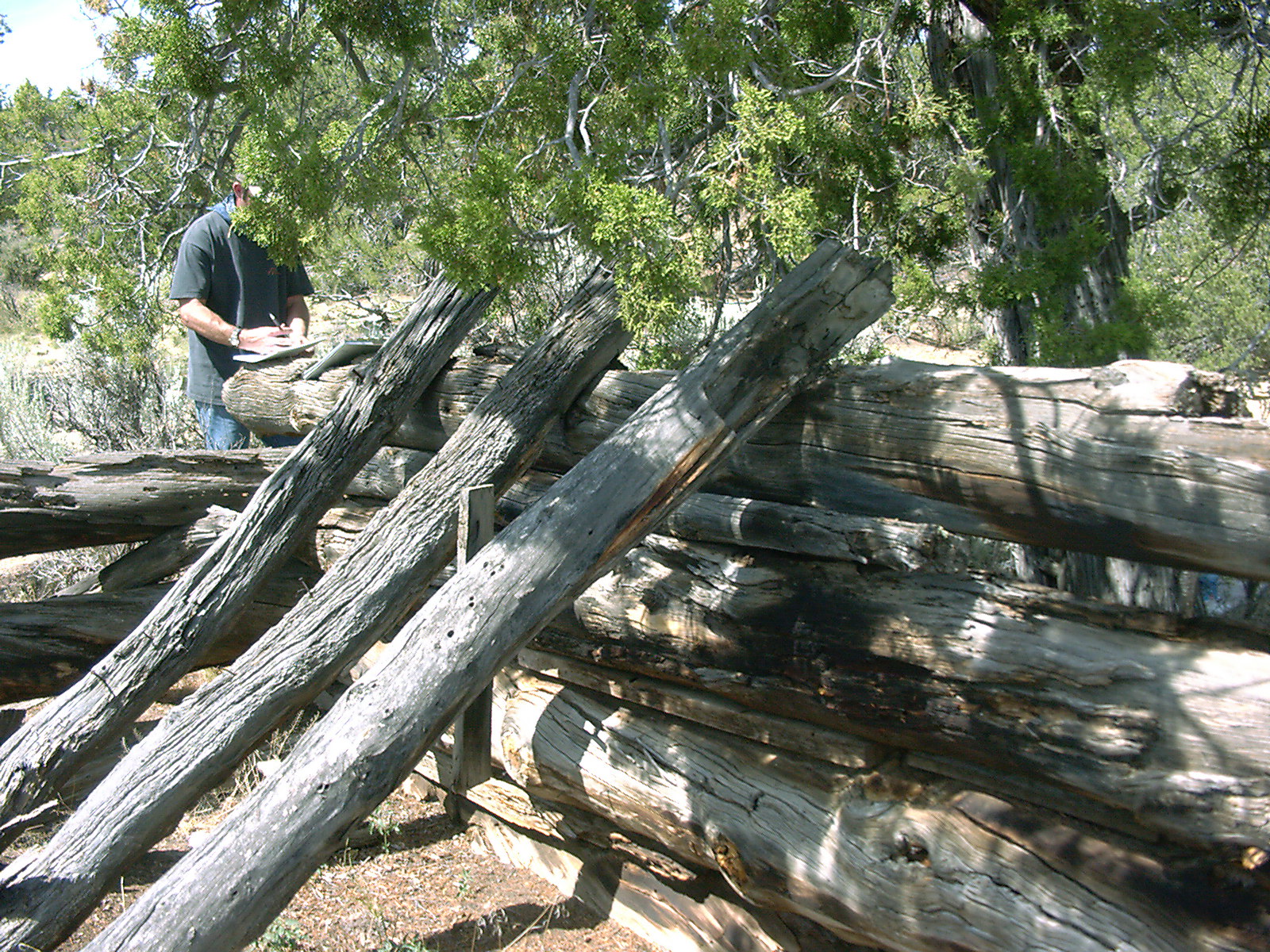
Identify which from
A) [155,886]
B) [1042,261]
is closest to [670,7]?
[1042,261]

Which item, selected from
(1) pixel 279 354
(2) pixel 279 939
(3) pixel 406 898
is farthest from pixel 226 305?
(2) pixel 279 939

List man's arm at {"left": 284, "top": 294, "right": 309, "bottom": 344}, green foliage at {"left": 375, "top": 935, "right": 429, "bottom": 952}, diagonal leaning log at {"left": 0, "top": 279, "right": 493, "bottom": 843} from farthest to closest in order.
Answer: man's arm at {"left": 284, "top": 294, "right": 309, "bottom": 344} < diagonal leaning log at {"left": 0, "top": 279, "right": 493, "bottom": 843} < green foliage at {"left": 375, "top": 935, "right": 429, "bottom": 952}

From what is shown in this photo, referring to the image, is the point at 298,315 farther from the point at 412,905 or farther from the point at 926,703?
the point at 926,703

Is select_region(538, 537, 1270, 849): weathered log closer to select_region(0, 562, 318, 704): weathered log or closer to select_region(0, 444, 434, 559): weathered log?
select_region(0, 444, 434, 559): weathered log

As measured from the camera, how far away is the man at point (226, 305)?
527cm

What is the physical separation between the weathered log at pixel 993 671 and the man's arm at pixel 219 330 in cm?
298

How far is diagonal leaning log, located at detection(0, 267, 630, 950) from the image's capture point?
321cm

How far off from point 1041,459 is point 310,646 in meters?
2.51

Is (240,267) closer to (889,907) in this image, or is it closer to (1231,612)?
(889,907)

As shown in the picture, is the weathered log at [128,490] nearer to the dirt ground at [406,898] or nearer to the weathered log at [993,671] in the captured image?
the dirt ground at [406,898]

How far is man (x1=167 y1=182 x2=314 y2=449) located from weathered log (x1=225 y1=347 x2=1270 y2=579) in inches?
123

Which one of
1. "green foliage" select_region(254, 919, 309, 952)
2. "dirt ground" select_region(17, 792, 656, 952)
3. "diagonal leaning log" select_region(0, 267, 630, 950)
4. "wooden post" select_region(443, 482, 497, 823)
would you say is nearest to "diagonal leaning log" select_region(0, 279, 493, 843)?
"diagonal leaning log" select_region(0, 267, 630, 950)

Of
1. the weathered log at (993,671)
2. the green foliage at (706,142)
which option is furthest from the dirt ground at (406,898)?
the green foliage at (706,142)

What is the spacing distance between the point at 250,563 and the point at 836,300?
2.57 metres
